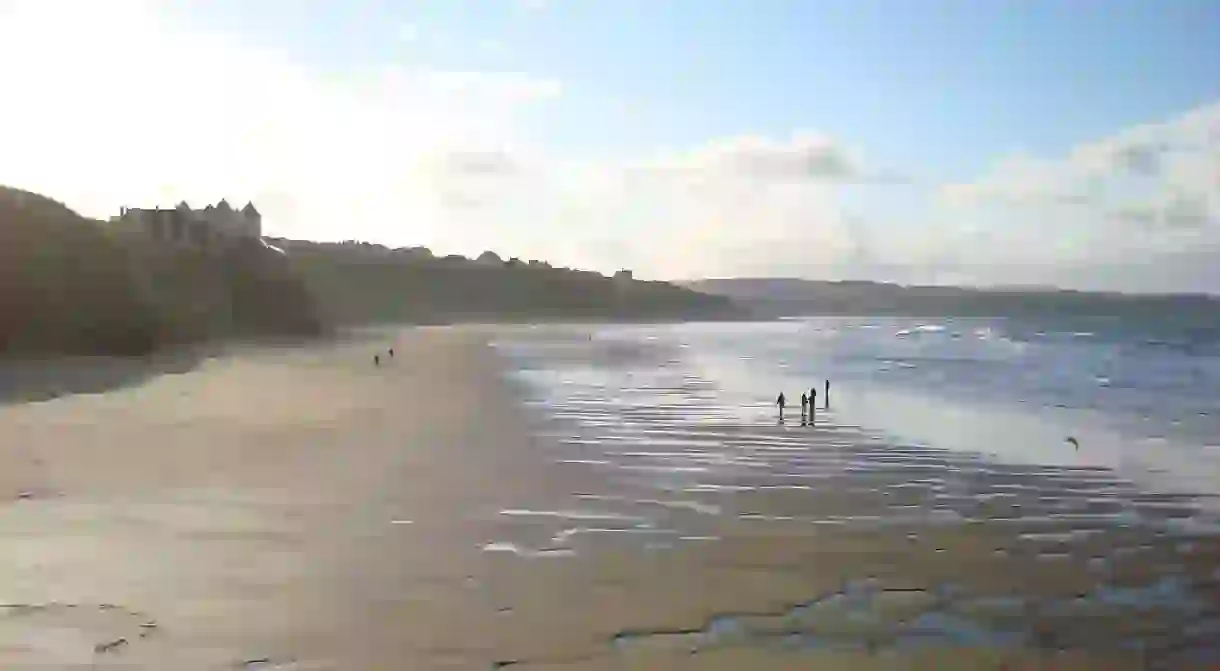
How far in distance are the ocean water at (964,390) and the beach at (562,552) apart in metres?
3.15

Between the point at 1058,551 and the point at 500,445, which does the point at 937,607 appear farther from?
the point at 500,445

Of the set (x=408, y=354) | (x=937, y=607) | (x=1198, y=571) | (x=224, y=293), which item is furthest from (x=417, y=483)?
(x=224, y=293)

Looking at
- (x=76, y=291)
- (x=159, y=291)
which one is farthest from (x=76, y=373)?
(x=159, y=291)

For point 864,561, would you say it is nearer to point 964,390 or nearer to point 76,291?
point 964,390

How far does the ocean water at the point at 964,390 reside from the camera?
2522cm

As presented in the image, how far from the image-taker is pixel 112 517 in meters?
14.2

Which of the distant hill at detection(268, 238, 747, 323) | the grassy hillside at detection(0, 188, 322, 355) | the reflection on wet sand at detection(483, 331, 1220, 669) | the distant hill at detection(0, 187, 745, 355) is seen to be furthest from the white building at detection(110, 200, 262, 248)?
the reflection on wet sand at detection(483, 331, 1220, 669)

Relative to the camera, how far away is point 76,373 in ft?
111

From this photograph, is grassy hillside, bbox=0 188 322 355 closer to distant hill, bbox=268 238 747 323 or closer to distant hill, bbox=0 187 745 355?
distant hill, bbox=0 187 745 355

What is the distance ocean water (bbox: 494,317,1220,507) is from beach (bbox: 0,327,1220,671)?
3.15 meters

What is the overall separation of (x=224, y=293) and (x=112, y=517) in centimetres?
5334

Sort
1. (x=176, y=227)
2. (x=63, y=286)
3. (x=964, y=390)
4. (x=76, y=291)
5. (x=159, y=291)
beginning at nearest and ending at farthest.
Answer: (x=964, y=390), (x=63, y=286), (x=76, y=291), (x=159, y=291), (x=176, y=227)

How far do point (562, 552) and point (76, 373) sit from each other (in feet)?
86.5

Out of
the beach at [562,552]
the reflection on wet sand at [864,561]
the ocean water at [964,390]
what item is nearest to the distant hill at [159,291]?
the ocean water at [964,390]
